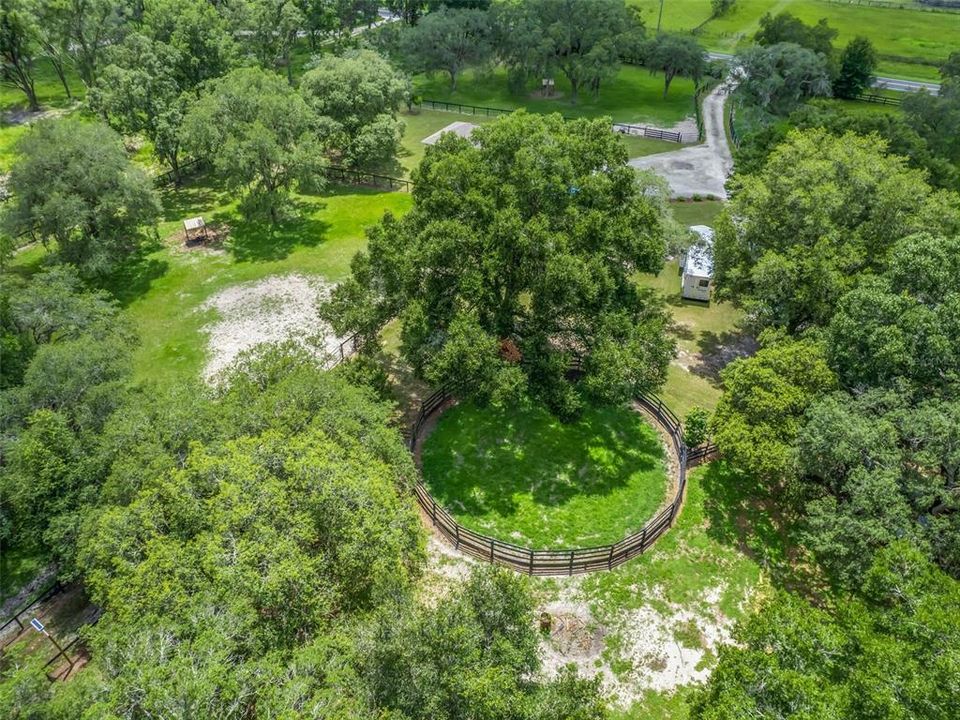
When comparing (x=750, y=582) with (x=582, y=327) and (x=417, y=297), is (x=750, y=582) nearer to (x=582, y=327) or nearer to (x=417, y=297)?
(x=582, y=327)

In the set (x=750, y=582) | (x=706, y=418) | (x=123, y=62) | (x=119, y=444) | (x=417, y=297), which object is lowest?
(x=750, y=582)

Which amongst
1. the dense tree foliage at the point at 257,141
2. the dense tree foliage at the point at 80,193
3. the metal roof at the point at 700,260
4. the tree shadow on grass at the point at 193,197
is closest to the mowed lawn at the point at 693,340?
the metal roof at the point at 700,260

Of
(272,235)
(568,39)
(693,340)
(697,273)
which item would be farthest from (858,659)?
(568,39)

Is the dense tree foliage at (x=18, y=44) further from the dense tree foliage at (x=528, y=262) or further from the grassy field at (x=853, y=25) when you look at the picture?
the grassy field at (x=853, y=25)

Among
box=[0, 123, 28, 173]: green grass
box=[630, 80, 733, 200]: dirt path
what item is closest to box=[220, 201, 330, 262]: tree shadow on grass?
box=[0, 123, 28, 173]: green grass

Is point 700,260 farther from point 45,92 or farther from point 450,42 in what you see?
point 45,92

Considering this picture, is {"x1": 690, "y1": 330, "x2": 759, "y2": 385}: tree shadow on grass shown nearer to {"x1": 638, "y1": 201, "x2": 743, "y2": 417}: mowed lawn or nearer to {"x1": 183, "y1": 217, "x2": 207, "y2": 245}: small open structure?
{"x1": 638, "y1": 201, "x2": 743, "y2": 417}: mowed lawn

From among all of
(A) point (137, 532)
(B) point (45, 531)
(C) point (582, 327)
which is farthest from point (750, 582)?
(B) point (45, 531)
